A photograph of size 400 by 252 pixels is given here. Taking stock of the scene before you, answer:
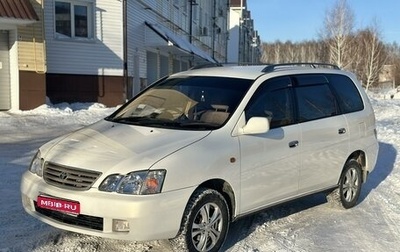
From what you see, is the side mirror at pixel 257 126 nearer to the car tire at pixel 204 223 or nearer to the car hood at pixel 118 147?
the car hood at pixel 118 147

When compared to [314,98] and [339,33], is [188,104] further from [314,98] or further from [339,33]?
[339,33]

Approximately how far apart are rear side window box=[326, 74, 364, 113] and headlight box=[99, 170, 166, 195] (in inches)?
131

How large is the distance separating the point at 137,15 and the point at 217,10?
86.5 feet

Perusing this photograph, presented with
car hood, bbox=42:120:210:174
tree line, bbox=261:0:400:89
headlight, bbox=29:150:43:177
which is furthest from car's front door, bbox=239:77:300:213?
tree line, bbox=261:0:400:89

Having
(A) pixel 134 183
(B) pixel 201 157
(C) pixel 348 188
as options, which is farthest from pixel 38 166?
(C) pixel 348 188

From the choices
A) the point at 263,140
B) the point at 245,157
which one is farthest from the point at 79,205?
the point at 263,140

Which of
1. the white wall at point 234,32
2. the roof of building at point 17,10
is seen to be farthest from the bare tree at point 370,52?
the roof of building at point 17,10

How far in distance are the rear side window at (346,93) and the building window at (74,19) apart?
13.1 m

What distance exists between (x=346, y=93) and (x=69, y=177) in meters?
4.12

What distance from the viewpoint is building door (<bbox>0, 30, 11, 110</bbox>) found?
16062 millimetres

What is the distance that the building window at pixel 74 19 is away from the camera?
17.8 m

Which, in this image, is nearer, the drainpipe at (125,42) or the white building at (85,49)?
the white building at (85,49)

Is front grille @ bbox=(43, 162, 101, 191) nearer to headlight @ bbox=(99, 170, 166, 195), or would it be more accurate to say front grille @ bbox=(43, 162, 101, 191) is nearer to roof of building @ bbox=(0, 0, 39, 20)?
headlight @ bbox=(99, 170, 166, 195)

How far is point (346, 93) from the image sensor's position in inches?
268
